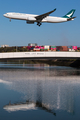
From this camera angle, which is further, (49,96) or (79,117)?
(49,96)

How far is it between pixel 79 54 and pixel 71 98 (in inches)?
2263

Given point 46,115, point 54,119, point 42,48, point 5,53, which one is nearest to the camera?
point 54,119

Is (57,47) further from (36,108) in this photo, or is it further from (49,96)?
(36,108)

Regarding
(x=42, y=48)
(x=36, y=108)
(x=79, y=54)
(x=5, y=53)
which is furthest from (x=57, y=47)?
(x=36, y=108)

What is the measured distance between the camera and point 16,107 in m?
19.0

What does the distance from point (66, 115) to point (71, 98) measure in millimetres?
6615

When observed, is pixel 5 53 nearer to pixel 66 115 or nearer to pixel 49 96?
pixel 49 96

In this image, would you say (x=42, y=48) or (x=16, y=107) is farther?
(x=42, y=48)

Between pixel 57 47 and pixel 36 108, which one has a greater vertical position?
pixel 57 47

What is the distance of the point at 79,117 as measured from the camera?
54.4 ft

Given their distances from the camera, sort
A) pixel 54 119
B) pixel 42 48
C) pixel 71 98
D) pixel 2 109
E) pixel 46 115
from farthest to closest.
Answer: pixel 42 48 → pixel 71 98 → pixel 2 109 → pixel 46 115 → pixel 54 119

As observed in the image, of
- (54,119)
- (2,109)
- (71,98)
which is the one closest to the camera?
(54,119)

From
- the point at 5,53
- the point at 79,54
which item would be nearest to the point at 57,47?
the point at 79,54

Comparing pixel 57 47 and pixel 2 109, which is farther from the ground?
pixel 57 47
